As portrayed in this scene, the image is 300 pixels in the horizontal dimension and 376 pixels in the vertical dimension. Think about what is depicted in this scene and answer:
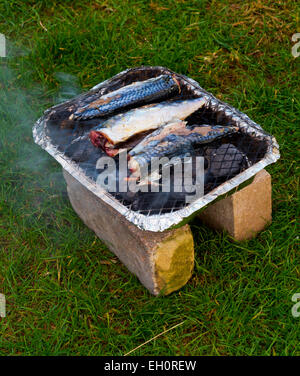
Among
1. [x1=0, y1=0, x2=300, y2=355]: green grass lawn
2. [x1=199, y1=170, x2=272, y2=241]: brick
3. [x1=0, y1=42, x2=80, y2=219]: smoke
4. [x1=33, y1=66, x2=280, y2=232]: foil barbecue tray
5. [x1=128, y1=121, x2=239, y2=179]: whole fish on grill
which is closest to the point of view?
[x1=33, y1=66, x2=280, y2=232]: foil barbecue tray

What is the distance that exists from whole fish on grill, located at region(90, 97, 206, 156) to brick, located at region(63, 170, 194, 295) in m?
0.40

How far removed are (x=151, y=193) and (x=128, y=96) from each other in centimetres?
84

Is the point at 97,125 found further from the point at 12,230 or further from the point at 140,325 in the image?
the point at 140,325

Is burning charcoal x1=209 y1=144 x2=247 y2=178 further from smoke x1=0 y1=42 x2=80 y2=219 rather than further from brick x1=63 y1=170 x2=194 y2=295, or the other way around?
smoke x1=0 y1=42 x2=80 y2=219

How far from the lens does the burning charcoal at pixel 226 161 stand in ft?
10.5

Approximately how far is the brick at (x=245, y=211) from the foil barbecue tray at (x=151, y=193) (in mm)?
291

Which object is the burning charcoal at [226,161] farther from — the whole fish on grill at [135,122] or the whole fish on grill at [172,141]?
the whole fish on grill at [135,122]

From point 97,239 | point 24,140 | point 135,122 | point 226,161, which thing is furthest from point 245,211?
point 24,140

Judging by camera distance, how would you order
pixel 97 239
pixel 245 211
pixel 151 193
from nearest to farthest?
pixel 151 193 < pixel 245 211 < pixel 97 239

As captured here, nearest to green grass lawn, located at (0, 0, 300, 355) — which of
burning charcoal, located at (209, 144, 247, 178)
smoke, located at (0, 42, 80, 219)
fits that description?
smoke, located at (0, 42, 80, 219)

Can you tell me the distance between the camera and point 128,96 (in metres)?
3.66

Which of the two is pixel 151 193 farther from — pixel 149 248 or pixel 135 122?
pixel 135 122

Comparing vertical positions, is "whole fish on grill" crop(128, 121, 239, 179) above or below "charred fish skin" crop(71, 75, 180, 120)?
below

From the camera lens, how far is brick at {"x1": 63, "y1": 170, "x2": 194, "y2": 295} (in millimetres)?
3240
